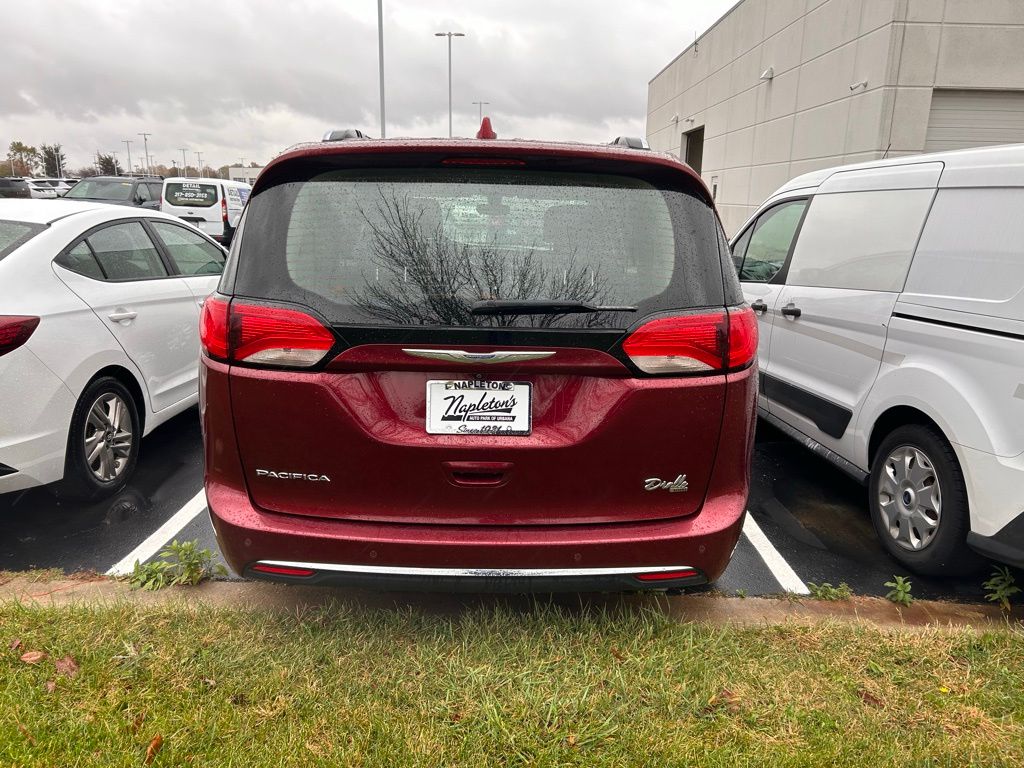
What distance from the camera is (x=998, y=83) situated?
12.0 meters

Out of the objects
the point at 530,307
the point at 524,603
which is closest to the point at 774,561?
the point at 524,603

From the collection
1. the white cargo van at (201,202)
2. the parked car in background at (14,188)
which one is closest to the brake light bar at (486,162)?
the white cargo van at (201,202)

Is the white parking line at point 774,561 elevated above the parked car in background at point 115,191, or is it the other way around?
the parked car in background at point 115,191

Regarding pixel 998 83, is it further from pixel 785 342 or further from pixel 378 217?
pixel 378 217

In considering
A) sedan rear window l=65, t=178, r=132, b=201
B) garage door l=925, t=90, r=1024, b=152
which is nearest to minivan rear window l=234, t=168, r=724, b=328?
garage door l=925, t=90, r=1024, b=152

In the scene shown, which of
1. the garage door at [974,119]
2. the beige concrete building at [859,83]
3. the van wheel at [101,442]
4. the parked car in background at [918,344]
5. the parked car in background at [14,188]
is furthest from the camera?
the parked car in background at [14,188]

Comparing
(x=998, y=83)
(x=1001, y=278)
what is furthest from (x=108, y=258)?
(x=998, y=83)

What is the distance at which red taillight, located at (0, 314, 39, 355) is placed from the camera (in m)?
3.31

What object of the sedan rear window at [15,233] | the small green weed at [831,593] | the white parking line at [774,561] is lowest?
the white parking line at [774,561]

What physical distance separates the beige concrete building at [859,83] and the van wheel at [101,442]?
11127 millimetres

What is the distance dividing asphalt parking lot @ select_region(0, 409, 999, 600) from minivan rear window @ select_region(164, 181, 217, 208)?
14.7 m

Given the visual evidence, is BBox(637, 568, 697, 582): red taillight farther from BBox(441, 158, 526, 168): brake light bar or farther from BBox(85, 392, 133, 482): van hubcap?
BBox(85, 392, 133, 482): van hubcap

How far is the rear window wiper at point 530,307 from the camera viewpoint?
220 centimetres

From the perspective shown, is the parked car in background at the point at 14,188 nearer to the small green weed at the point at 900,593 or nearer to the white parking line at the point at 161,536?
the white parking line at the point at 161,536
